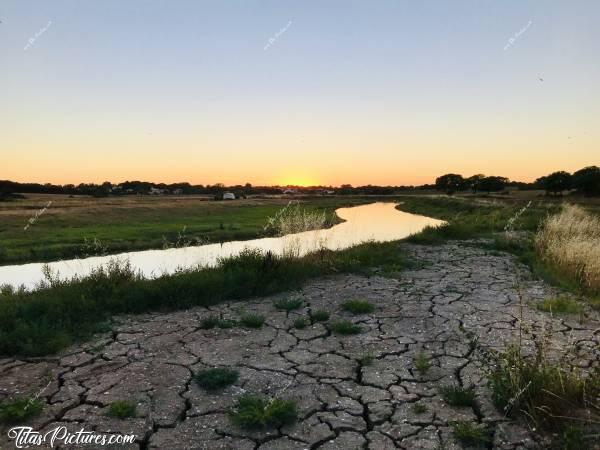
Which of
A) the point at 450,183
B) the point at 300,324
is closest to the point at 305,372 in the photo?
the point at 300,324

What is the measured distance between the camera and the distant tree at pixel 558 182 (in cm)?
6344

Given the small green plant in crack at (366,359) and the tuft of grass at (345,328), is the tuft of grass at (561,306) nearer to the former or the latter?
the tuft of grass at (345,328)

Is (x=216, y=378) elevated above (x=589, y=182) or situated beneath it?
situated beneath

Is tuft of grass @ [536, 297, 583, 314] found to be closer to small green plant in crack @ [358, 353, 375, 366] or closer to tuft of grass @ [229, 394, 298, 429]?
small green plant in crack @ [358, 353, 375, 366]

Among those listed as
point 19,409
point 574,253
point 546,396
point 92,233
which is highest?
point 574,253

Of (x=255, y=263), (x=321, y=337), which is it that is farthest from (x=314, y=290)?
(x=321, y=337)

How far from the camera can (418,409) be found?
4.32 m

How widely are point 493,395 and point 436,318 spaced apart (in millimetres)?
2916

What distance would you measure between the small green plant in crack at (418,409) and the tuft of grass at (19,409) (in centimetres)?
385

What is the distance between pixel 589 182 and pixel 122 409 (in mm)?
66874

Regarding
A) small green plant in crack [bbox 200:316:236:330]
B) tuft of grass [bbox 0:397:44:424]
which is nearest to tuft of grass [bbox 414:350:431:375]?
small green plant in crack [bbox 200:316:236:330]

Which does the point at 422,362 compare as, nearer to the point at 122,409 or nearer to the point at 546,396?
the point at 546,396

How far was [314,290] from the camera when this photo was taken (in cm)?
923

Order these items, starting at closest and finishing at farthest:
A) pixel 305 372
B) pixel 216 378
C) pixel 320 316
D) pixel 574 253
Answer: pixel 216 378 < pixel 305 372 < pixel 320 316 < pixel 574 253
